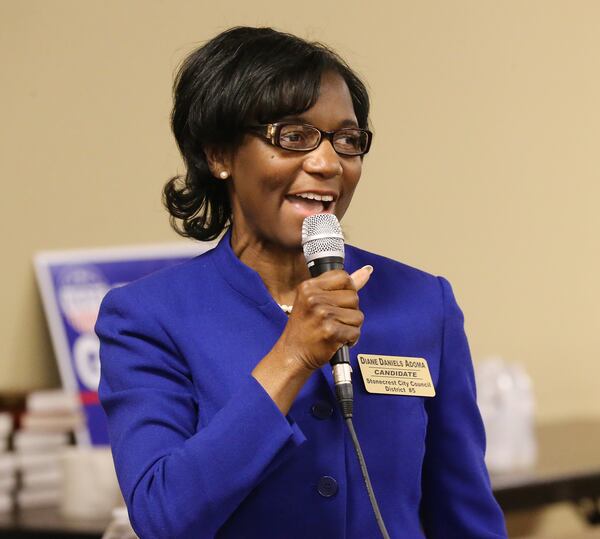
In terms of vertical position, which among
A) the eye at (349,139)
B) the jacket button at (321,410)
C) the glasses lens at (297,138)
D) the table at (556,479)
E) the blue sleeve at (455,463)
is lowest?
the table at (556,479)

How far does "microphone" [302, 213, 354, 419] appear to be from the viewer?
149 cm

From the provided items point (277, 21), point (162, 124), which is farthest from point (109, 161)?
point (277, 21)

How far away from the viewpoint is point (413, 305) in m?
1.77

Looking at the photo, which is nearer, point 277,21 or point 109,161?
point 109,161

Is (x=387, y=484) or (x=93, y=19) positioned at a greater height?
(x=93, y=19)

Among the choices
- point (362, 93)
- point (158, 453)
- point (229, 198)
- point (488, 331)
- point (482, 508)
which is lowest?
point (488, 331)

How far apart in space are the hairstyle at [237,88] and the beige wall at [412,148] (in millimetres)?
2159

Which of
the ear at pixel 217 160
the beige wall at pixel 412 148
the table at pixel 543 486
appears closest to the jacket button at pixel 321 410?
the ear at pixel 217 160

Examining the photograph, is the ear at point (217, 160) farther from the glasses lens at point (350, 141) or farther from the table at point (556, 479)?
the table at point (556, 479)

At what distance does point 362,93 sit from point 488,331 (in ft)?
11.5

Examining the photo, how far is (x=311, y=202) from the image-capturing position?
1651mm

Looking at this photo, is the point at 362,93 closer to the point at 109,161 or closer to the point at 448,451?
the point at 448,451

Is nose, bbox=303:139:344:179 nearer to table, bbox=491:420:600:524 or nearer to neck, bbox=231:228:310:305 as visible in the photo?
neck, bbox=231:228:310:305

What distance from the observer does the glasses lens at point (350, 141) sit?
1.66m
